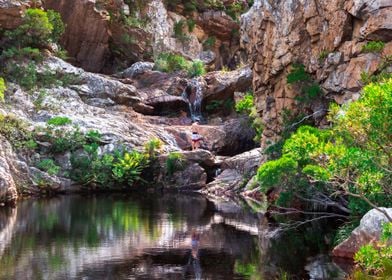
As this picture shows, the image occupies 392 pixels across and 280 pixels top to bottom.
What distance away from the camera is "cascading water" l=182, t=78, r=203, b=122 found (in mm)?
43375

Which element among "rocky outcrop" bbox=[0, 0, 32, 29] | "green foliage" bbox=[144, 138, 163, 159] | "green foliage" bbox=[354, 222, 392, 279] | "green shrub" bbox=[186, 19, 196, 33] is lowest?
"green foliage" bbox=[354, 222, 392, 279]

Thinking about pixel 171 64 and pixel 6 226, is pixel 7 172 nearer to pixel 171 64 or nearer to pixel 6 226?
pixel 6 226

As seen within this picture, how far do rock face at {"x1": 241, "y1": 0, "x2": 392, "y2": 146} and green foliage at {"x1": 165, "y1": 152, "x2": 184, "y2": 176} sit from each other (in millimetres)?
5720

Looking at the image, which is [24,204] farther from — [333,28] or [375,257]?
[375,257]

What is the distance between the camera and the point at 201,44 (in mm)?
52062

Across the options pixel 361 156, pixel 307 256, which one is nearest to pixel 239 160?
pixel 307 256

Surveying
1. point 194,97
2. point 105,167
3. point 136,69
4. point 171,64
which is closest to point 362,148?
point 105,167

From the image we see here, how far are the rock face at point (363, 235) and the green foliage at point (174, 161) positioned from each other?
1937 cm

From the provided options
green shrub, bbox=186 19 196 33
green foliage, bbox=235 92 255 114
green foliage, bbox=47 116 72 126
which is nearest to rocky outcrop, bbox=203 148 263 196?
green foliage, bbox=235 92 255 114

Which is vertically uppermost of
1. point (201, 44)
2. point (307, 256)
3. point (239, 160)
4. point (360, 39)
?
point (201, 44)

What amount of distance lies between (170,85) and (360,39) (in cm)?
2187

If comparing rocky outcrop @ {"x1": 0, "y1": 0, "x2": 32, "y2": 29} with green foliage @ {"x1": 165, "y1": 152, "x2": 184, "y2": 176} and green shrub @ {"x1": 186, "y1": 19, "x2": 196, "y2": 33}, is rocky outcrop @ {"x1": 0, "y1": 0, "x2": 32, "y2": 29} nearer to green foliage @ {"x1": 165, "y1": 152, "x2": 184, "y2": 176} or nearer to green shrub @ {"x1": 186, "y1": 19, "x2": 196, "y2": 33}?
green foliage @ {"x1": 165, "y1": 152, "x2": 184, "y2": 176}

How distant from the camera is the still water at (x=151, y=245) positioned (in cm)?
1382

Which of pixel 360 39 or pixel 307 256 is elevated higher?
pixel 360 39
